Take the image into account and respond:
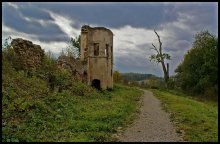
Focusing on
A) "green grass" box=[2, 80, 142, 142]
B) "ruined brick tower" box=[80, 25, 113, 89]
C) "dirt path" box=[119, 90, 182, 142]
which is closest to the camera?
"green grass" box=[2, 80, 142, 142]

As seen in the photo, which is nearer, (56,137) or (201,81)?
(56,137)

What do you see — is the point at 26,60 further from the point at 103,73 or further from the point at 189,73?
the point at 189,73

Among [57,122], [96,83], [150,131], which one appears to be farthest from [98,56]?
[150,131]

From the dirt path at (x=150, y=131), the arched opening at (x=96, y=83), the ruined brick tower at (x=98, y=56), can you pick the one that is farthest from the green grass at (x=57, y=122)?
the arched opening at (x=96, y=83)

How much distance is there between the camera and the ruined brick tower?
3158cm

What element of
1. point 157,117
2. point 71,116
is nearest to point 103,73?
point 157,117

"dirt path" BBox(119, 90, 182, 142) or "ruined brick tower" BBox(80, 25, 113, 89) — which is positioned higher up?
"ruined brick tower" BBox(80, 25, 113, 89)

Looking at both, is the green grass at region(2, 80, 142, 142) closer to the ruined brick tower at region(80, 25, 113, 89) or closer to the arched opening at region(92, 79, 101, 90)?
the ruined brick tower at region(80, 25, 113, 89)

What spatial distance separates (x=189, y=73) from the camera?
48594 millimetres

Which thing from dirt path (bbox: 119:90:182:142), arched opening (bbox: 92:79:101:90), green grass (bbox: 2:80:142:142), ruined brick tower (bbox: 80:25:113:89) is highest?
ruined brick tower (bbox: 80:25:113:89)

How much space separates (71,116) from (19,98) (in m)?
2.26

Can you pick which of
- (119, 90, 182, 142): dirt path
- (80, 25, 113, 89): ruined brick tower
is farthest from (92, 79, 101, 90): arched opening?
(119, 90, 182, 142): dirt path

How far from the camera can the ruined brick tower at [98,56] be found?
1243 inches

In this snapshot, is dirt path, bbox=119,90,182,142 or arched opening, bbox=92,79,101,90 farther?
arched opening, bbox=92,79,101,90
